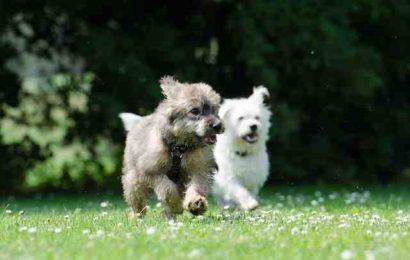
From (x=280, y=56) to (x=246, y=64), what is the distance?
56 cm

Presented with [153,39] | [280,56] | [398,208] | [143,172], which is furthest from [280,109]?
[143,172]

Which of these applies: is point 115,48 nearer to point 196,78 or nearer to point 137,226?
point 196,78

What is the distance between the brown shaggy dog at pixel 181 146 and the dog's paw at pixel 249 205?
1.96 meters

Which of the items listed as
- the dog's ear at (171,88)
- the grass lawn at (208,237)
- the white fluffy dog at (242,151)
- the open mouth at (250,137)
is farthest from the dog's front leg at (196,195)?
the open mouth at (250,137)

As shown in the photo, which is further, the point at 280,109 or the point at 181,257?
the point at 280,109

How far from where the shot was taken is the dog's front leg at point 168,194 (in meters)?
8.06

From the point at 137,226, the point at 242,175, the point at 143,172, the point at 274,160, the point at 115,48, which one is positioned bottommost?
the point at 137,226

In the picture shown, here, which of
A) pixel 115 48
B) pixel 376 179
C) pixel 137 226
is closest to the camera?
pixel 137 226

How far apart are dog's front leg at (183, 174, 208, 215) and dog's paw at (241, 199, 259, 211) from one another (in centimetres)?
207

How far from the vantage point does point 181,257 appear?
5.61 m

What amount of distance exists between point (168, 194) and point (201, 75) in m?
7.48

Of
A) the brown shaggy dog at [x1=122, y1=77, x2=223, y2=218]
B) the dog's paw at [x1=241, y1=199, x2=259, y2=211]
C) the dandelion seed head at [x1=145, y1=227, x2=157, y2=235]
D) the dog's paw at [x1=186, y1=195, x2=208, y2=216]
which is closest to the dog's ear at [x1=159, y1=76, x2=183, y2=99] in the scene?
the brown shaggy dog at [x1=122, y1=77, x2=223, y2=218]

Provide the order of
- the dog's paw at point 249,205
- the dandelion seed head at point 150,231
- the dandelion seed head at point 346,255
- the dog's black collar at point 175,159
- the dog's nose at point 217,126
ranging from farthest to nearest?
1. the dog's paw at point 249,205
2. the dog's black collar at point 175,159
3. the dog's nose at point 217,126
4. the dandelion seed head at point 150,231
5. the dandelion seed head at point 346,255

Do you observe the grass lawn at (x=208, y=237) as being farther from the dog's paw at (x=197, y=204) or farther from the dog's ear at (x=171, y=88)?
the dog's ear at (x=171, y=88)
